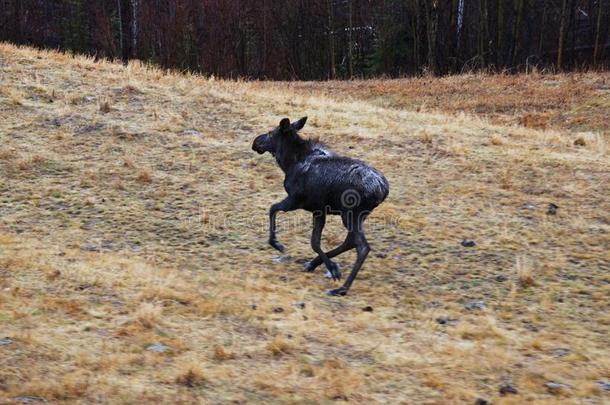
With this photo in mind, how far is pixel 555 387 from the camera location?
6352mm

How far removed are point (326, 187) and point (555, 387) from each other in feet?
12.5

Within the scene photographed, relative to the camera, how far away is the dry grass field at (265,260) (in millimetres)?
6449

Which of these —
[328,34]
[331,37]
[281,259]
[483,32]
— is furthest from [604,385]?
[328,34]

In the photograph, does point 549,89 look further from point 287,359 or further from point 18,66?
point 287,359

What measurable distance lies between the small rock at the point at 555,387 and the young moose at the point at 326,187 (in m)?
2.99

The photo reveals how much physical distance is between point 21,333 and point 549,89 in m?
23.3

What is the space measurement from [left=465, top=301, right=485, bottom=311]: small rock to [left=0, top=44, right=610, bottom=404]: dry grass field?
2 cm

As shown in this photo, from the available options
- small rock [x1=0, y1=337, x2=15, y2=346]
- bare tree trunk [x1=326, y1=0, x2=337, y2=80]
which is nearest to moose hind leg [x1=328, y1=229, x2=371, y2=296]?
small rock [x1=0, y1=337, x2=15, y2=346]

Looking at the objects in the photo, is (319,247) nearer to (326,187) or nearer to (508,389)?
(326,187)

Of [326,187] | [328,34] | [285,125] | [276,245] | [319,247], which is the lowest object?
[276,245]

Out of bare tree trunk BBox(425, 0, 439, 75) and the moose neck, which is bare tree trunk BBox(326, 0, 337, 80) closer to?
bare tree trunk BBox(425, 0, 439, 75)

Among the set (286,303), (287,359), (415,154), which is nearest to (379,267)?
(286,303)

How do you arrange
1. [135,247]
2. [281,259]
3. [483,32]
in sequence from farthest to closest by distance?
[483,32], [135,247], [281,259]

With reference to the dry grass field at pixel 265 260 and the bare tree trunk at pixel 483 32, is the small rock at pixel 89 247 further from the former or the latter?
the bare tree trunk at pixel 483 32
